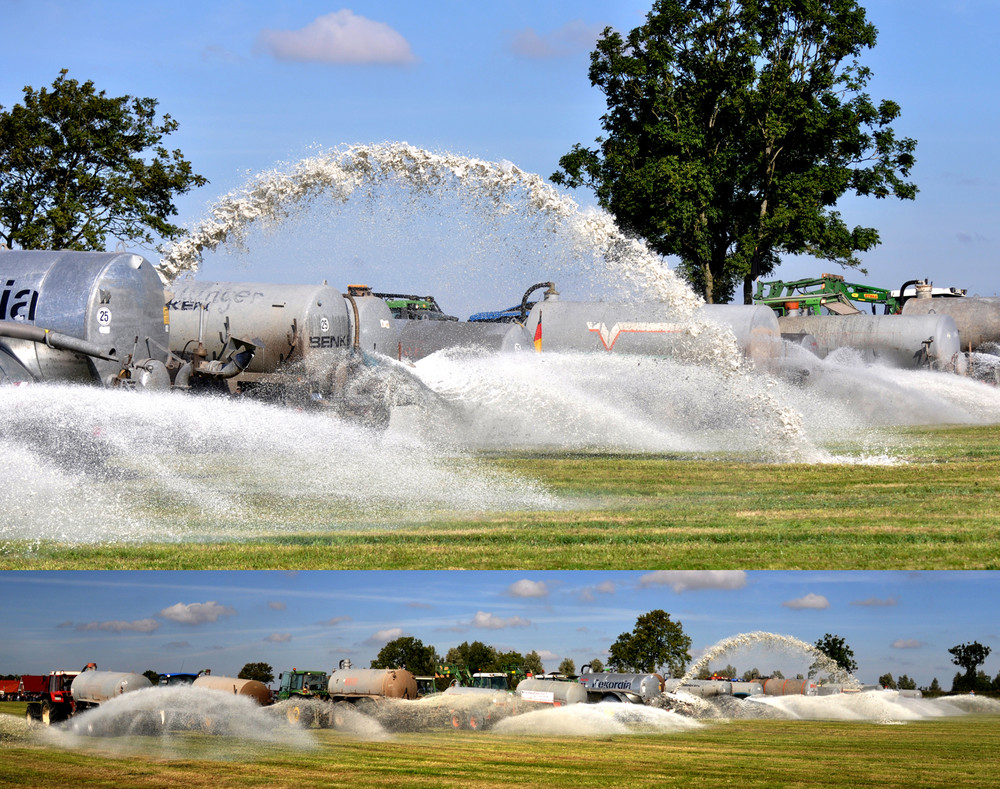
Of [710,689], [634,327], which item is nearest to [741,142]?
[634,327]

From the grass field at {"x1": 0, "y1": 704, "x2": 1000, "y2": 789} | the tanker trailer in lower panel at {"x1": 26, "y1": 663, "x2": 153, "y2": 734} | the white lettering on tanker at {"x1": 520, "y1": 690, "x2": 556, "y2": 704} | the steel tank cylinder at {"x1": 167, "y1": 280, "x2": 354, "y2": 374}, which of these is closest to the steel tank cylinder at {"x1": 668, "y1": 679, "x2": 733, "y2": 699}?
the white lettering on tanker at {"x1": 520, "y1": 690, "x2": 556, "y2": 704}

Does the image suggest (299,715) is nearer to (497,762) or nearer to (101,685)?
(101,685)

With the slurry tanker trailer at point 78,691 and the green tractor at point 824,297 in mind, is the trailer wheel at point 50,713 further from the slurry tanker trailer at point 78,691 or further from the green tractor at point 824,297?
the green tractor at point 824,297

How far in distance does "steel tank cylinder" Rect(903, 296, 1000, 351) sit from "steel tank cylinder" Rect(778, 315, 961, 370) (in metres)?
1.71

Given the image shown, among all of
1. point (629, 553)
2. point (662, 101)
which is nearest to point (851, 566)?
point (629, 553)

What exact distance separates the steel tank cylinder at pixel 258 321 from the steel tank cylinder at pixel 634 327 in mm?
6505

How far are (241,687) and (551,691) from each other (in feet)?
20.4

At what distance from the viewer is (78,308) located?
1767 centimetres

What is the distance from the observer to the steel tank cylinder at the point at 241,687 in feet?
39.1

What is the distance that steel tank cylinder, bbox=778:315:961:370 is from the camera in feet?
111

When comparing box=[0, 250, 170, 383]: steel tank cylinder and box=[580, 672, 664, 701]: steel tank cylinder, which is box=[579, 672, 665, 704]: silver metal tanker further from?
box=[0, 250, 170, 383]: steel tank cylinder

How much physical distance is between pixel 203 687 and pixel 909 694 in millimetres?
8370

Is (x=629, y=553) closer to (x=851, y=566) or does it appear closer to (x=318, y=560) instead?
(x=851, y=566)

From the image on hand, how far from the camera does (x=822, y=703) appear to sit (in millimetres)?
16172
